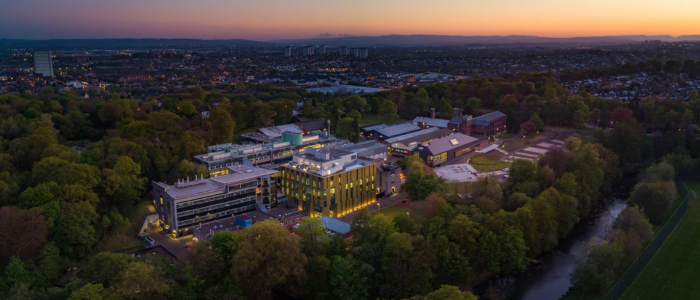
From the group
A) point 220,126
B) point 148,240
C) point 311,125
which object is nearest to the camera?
point 148,240

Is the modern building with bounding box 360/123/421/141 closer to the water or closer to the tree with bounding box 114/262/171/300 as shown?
the water

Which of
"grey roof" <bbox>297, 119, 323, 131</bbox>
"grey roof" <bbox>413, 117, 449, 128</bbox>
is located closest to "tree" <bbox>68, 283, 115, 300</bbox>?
"grey roof" <bbox>297, 119, 323, 131</bbox>

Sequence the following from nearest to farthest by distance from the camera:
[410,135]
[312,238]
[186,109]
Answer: [312,238] → [186,109] → [410,135]

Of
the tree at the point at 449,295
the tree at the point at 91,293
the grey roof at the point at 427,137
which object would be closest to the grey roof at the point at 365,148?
the grey roof at the point at 427,137

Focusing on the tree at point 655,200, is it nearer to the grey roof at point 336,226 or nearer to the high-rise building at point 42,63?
the grey roof at point 336,226

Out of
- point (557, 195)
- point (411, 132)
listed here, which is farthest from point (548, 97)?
point (557, 195)


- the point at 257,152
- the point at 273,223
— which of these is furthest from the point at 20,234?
the point at 257,152

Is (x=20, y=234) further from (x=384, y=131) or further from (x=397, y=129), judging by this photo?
(x=397, y=129)

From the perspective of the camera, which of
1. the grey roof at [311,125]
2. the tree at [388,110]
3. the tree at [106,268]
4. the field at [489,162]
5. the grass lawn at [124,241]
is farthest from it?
the tree at [388,110]

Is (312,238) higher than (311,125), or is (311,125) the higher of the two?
(311,125)
